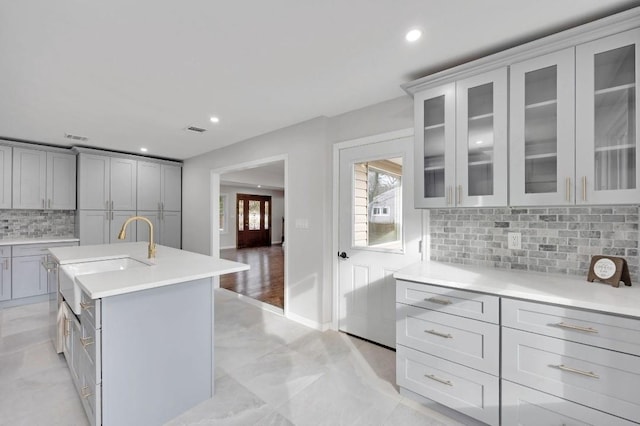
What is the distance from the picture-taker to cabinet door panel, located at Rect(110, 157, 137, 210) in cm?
500

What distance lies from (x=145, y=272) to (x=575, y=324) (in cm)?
244

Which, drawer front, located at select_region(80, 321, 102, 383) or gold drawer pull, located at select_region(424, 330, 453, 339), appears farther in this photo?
gold drawer pull, located at select_region(424, 330, 453, 339)

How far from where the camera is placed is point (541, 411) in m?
1.52

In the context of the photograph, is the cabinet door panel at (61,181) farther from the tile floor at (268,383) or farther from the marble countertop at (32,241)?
the tile floor at (268,383)

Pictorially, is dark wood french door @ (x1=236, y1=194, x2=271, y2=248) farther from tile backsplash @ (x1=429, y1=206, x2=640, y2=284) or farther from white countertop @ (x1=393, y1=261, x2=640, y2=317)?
white countertop @ (x1=393, y1=261, x2=640, y2=317)

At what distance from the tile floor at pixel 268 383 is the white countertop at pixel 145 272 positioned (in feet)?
3.00

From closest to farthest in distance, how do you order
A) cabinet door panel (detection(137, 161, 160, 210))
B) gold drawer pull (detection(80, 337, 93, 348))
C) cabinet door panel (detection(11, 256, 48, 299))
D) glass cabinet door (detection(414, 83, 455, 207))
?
gold drawer pull (detection(80, 337, 93, 348)) → glass cabinet door (detection(414, 83, 455, 207)) → cabinet door panel (detection(11, 256, 48, 299)) → cabinet door panel (detection(137, 161, 160, 210))

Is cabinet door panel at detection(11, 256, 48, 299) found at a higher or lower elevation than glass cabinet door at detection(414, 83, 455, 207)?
lower

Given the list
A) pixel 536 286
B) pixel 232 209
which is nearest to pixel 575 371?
pixel 536 286

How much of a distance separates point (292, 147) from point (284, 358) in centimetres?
231

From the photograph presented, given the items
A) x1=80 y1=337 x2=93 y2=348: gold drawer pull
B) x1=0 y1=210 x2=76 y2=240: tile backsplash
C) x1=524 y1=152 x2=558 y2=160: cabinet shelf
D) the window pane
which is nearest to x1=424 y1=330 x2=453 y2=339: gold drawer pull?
x1=524 y1=152 x2=558 y2=160: cabinet shelf

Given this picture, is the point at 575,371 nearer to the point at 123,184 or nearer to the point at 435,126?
the point at 435,126

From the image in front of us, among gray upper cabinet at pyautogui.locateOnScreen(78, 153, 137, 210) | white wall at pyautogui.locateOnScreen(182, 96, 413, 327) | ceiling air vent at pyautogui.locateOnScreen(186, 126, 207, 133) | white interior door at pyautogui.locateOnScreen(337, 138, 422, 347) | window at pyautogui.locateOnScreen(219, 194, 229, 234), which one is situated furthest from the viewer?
window at pyautogui.locateOnScreen(219, 194, 229, 234)

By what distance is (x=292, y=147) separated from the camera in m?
3.56
